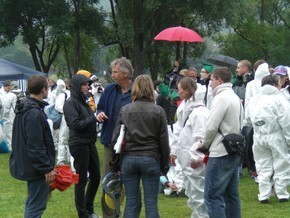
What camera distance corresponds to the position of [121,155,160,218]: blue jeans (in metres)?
6.65

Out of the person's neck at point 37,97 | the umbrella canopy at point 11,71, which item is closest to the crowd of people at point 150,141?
the person's neck at point 37,97

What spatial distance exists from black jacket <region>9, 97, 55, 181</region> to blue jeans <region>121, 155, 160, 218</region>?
822mm

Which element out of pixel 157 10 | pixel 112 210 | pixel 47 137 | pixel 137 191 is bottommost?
pixel 112 210

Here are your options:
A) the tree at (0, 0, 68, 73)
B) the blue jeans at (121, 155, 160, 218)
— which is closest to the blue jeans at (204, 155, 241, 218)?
the blue jeans at (121, 155, 160, 218)

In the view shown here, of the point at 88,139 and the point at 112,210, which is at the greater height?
the point at 88,139

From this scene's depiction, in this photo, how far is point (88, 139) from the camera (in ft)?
26.2

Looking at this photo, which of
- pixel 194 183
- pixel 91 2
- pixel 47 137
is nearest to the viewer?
pixel 47 137

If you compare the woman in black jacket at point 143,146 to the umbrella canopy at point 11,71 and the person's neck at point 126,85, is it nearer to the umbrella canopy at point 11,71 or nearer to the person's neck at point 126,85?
the person's neck at point 126,85

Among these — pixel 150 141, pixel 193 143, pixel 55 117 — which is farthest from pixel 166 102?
pixel 150 141

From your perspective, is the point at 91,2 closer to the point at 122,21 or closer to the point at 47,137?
the point at 122,21

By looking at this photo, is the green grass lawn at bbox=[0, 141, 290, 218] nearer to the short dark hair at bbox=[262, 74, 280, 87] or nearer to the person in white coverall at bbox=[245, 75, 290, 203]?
the person in white coverall at bbox=[245, 75, 290, 203]

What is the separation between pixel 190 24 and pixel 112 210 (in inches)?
1158

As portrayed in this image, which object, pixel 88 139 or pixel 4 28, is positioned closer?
pixel 88 139

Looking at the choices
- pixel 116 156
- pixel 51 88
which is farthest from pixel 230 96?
pixel 51 88
